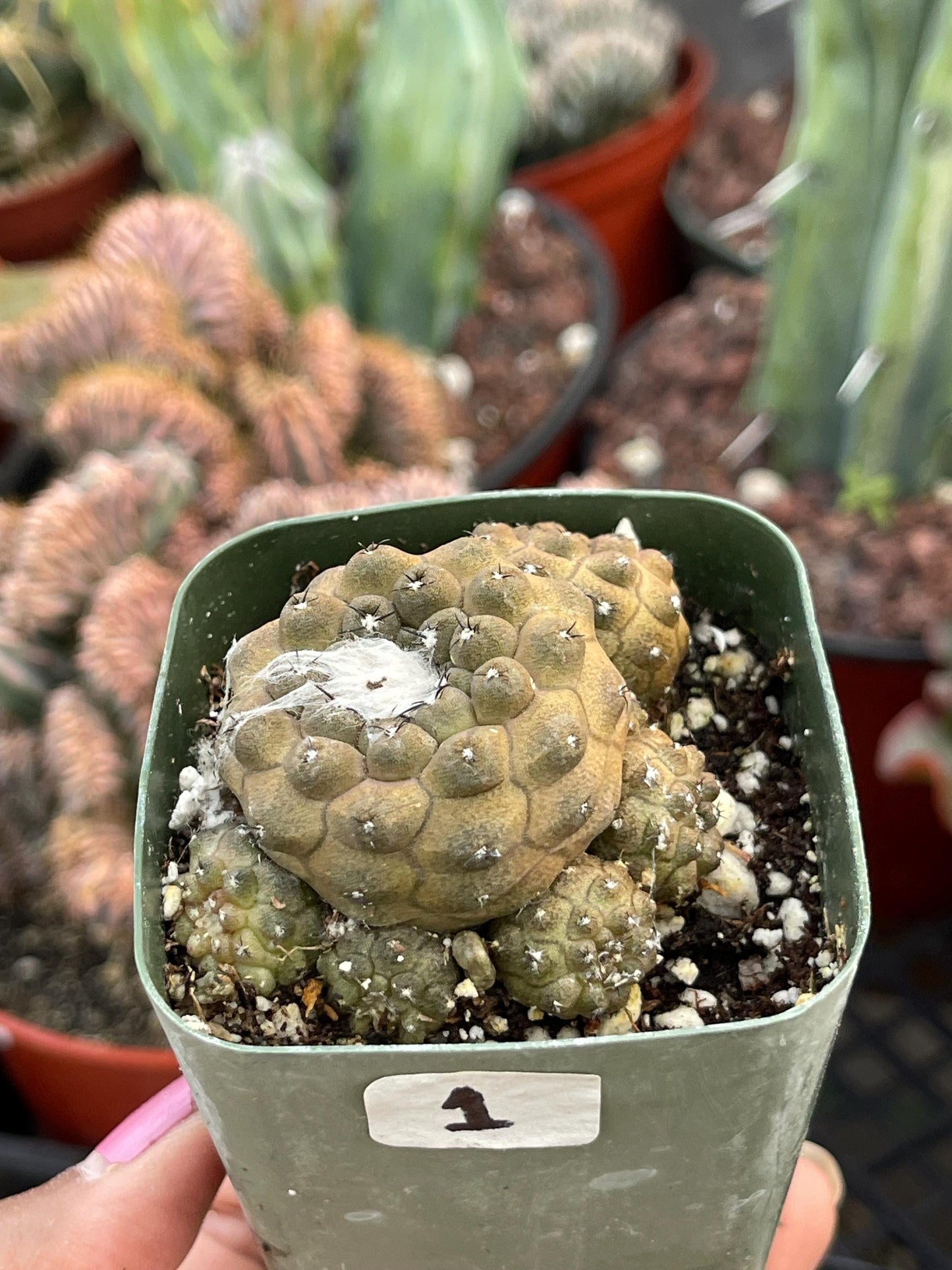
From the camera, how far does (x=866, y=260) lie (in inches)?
48.6

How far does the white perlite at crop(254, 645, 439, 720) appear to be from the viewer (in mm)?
490

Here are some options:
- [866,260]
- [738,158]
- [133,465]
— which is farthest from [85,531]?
[738,158]

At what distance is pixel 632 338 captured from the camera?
164 cm

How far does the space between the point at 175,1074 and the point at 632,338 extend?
3.69ft

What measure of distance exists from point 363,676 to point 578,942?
0.48 feet

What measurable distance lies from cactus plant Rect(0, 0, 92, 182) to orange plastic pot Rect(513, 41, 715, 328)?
743mm

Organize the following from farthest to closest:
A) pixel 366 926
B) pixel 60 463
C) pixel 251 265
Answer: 1. pixel 60 463
2. pixel 251 265
3. pixel 366 926

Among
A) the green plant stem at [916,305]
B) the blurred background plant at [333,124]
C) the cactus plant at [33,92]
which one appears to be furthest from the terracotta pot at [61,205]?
the green plant stem at [916,305]

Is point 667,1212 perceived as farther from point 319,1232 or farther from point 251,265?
point 251,265

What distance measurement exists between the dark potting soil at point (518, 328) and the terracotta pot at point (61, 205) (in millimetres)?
599

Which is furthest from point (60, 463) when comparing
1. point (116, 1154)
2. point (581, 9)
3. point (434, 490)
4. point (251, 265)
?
point (581, 9)

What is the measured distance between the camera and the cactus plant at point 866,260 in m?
1.06

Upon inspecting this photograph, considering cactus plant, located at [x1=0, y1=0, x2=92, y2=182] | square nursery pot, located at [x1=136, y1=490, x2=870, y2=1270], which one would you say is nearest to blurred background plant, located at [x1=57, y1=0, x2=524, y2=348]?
cactus plant, located at [x1=0, y1=0, x2=92, y2=182]

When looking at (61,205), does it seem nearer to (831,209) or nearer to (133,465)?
(133,465)
